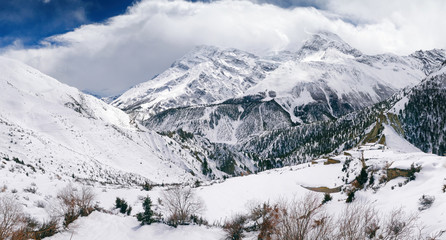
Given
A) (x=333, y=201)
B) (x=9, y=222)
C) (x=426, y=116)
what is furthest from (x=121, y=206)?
(x=426, y=116)

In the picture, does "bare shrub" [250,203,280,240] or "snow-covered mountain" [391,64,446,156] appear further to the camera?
"snow-covered mountain" [391,64,446,156]

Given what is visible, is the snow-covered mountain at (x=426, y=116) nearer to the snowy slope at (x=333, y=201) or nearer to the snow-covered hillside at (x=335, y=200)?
the snow-covered hillside at (x=335, y=200)

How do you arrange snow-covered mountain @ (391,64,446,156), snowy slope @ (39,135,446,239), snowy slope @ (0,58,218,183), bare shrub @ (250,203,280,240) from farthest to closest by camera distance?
1. snow-covered mountain @ (391,64,446,156)
2. snowy slope @ (0,58,218,183)
3. bare shrub @ (250,203,280,240)
4. snowy slope @ (39,135,446,239)

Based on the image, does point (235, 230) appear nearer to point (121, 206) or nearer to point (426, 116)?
point (121, 206)

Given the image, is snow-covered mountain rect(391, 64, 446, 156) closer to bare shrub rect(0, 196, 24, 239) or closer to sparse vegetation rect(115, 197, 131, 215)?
sparse vegetation rect(115, 197, 131, 215)

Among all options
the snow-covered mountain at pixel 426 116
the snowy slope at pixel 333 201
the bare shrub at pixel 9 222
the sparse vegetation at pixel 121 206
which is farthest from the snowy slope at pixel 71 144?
the snow-covered mountain at pixel 426 116

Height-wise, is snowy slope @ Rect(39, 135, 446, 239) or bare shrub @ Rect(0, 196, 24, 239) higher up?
bare shrub @ Rect(0, 196, 24, 239)

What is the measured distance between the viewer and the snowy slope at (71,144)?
6109 centimetres

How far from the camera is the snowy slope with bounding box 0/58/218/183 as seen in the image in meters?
61.1

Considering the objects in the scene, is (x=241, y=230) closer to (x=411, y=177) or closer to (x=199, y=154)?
(x=411, y=177)

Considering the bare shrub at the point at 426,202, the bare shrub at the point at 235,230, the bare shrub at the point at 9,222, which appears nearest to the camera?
the bare shrub at the point at 9,222

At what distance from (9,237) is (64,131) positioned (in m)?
83.2

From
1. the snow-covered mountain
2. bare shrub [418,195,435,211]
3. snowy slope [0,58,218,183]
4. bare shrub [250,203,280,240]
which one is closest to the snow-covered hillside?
bare shrub [418,195,435,211]

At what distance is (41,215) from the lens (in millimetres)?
24797
